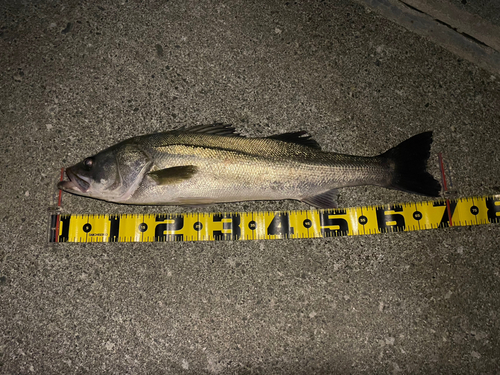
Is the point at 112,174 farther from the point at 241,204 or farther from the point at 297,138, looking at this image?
the point at 297,138

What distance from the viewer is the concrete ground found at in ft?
8.40

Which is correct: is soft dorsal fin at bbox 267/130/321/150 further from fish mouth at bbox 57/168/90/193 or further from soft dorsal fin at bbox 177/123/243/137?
fish mouth at bbox 57/168/90/193

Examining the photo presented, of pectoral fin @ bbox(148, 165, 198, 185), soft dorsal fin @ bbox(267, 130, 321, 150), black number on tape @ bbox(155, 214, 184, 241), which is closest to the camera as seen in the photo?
pectoral fin @ bbox(148, 165, 198, 185)

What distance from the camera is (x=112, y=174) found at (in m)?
2.39

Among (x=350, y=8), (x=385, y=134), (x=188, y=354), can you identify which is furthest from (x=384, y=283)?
(x=350, y=8)

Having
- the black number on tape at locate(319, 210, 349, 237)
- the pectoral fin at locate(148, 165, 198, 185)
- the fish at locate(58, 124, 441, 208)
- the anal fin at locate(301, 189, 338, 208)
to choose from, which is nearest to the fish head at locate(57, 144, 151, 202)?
the fish at locate(58, 124, 441, 208)

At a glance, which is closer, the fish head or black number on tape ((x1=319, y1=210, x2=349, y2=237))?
the fish head

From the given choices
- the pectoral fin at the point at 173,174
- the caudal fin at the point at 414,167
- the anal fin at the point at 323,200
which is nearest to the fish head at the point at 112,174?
the pectoral fin at the point at 173,174

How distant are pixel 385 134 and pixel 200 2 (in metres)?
2.33

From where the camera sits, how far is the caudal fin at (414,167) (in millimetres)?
2508

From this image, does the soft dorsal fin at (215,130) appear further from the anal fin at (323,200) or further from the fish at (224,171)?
the anal fin at (323,200)

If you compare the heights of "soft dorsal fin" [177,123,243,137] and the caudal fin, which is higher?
"soft dorsal fin" [177,123,243,137]

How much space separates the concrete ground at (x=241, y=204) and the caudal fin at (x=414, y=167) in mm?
322

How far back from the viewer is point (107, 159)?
2.42m
